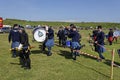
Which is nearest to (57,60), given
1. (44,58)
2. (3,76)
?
(44,58)

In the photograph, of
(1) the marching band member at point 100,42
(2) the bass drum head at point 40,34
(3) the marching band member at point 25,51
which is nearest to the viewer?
(3) the marching band member at point 25,51

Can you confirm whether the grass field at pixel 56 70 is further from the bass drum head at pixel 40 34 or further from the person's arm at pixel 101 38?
the bass drum head at pixel 40 34

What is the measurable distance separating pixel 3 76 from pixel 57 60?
5.47m

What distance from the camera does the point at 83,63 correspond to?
16531 millimetres

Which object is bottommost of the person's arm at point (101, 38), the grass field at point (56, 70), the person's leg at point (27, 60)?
the grass field at point (56, 70)

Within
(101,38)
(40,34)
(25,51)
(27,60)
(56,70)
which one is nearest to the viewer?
(25,51)

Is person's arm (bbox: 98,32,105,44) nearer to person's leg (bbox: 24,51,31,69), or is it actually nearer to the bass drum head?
the bass drum head

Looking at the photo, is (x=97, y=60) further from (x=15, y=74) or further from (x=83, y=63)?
(x=15, y=74)

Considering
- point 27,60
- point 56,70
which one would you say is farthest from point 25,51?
point 56,70

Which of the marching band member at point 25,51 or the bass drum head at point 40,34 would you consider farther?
the bass drum head at point 40,34

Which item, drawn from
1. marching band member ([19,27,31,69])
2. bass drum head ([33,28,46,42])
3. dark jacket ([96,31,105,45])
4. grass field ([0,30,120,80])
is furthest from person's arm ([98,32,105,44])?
marching band member ([19,27,31,69])

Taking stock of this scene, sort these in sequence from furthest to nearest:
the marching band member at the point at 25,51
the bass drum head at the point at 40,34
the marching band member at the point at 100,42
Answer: the bass drum head at the point at 40,34 → the marching band member at the point at 100,42 → the marching band member at the point at 25,51

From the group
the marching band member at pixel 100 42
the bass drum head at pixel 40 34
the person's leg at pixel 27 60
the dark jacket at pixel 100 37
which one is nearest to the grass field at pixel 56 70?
the person's leg at pixel 27 60

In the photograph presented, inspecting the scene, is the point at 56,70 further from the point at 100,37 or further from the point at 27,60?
the point at 100,37
